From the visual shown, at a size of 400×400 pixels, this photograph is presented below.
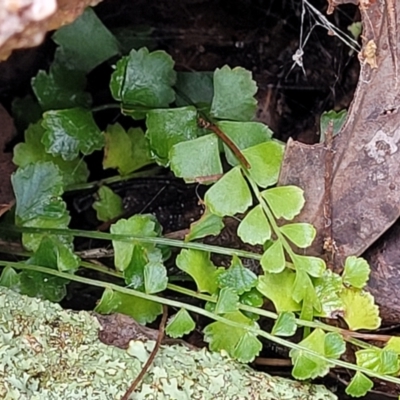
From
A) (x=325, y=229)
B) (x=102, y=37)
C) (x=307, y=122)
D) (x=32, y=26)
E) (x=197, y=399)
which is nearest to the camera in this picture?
(x=32, y=26)

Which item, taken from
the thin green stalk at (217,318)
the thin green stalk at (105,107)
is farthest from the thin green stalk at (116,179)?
the thin green stalk at (217,318)

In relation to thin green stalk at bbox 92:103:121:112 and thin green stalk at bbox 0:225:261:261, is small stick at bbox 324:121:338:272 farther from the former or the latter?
thin green stalk at bbox 92:103:121:112

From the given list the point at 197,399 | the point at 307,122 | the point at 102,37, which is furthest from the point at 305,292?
the point at 102,37

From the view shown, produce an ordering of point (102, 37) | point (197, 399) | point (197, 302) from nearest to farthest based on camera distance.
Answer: point (197, 399)
point (197, 302)
point (102, 37)

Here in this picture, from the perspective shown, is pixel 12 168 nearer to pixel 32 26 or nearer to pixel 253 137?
pixel 253 137

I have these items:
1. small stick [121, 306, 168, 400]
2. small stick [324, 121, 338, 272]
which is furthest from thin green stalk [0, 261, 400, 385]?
small stick [324, 121, 338, 272]

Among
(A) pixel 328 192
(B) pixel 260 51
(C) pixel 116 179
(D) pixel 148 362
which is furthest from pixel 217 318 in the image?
(B) pixel 260 51

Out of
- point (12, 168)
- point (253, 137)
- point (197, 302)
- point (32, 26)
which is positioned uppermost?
point (32, 26)

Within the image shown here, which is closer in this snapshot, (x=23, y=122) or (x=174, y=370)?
(x=174, y=370)

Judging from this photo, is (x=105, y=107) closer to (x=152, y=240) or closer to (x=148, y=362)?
(x=152, y=240)
